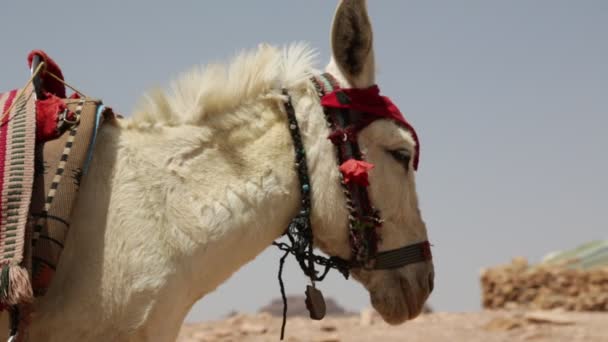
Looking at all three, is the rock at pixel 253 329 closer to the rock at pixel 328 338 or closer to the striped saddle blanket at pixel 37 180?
the rock at pixel 328 338

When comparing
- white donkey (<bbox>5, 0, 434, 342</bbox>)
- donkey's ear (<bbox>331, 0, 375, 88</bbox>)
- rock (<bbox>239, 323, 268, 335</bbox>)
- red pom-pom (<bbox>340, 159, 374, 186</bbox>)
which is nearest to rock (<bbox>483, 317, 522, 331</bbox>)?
rock (<bbox>239, 323, 268, 335</bbox>)

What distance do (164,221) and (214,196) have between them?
213mm

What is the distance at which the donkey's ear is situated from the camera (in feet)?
10.0

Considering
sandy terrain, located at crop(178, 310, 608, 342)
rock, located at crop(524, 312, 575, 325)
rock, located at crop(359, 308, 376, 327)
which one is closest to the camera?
sandy terrain, located at crop(178, 310, 608, 342)

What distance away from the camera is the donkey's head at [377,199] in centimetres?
304

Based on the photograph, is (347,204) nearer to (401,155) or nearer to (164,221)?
(401,155)

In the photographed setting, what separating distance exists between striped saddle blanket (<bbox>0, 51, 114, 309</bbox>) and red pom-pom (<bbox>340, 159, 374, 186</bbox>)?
0.92 meters

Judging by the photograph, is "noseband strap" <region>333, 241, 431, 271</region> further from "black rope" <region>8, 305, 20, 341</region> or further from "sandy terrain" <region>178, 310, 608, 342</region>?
"sandy terrain" <region>178, 310, 608, 342</region>

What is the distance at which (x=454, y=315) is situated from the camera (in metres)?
10.1

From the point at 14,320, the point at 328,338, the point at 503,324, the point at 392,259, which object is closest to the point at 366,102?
the point at 392,259

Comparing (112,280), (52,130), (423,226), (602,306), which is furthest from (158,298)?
(602,306)

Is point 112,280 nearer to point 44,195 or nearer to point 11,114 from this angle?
point 44,195

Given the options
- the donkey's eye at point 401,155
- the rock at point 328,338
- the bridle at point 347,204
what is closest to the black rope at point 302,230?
the bridle at point 347,204

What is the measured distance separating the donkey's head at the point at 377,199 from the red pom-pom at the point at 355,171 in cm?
4
